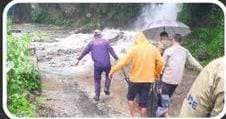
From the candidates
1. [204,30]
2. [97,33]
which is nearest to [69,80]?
[97,33]

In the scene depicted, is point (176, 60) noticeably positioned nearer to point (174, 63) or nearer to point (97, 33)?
point (174, 63)

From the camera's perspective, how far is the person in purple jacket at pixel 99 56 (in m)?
2.94

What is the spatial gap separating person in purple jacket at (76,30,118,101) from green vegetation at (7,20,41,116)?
0.24 m

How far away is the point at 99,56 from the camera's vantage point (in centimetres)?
297

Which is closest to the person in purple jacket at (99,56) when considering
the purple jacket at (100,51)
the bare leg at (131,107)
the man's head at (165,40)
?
the purple jacket at (100,51)

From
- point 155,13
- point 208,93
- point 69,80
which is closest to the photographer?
point 208,93

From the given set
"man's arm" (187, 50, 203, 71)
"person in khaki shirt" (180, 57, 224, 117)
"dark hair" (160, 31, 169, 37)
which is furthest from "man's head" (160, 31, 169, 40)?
"person in khaki shirt" (180, 57, 224, 117)

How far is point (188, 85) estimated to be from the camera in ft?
9.52

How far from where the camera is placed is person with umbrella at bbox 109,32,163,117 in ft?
9.60

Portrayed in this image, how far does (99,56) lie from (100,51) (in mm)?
24

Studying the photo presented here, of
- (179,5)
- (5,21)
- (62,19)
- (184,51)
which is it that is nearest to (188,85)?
(184,51)

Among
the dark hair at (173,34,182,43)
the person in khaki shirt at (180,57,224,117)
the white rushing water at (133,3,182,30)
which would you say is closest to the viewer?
the person in khaki shirt at (180,57,224,117)

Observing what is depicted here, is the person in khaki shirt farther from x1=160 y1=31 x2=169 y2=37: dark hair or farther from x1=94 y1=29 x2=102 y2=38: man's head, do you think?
x1=94 y1=29 x2=102 y2=38: man's head

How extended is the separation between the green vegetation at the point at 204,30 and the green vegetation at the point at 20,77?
0.70 meters
